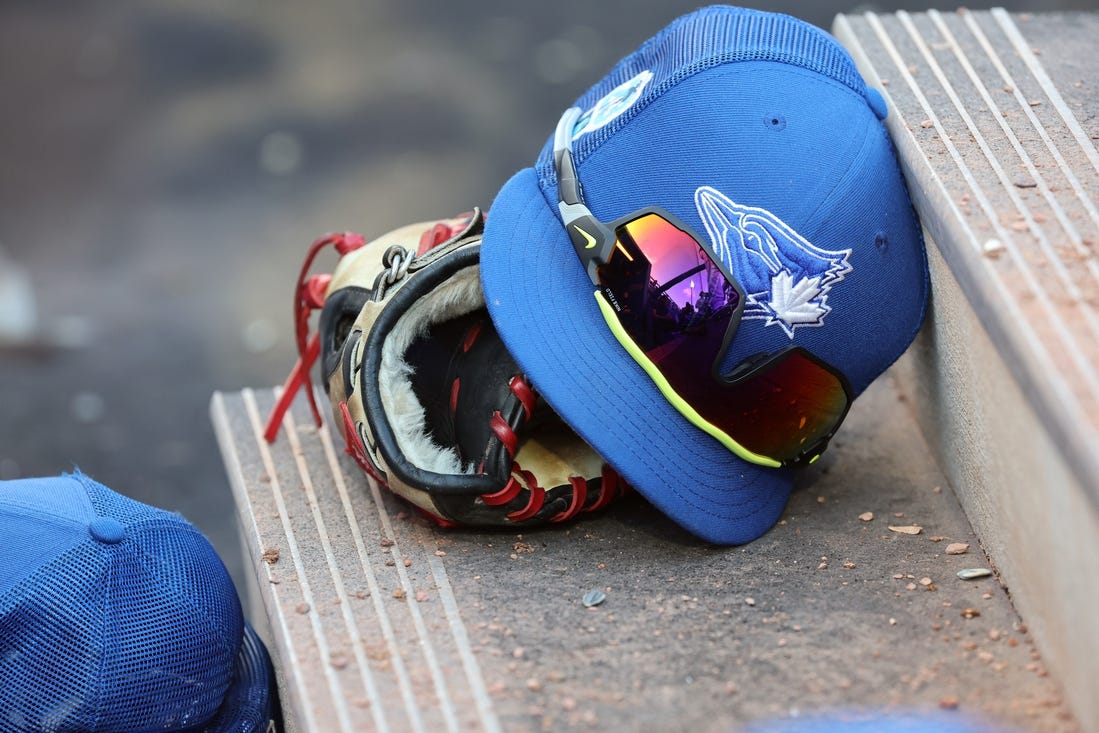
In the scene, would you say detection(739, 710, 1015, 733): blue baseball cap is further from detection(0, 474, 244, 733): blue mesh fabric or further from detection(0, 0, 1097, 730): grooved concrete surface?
detection(0, 474, 244, 733): blue mesh fabric

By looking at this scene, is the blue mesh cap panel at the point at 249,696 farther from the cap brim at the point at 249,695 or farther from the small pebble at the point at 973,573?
the small pebble at the point at 973,573

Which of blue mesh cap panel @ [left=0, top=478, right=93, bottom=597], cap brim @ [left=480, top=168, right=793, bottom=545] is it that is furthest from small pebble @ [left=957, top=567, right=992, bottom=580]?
blue mesh cap panel @ [left=0, top=478, right=93, bottom=597]

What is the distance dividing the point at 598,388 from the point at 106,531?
0.48 meters

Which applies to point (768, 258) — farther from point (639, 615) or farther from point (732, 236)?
point (639, 615)

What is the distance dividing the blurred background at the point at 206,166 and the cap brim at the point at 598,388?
3.53ft

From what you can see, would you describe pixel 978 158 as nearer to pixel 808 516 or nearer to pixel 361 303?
pixel 808 516

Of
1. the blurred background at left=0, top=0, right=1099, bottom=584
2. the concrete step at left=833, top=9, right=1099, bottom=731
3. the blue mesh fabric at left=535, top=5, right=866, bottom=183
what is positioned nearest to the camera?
the concrete step at left=833, top=9, right=1099, bottom=731

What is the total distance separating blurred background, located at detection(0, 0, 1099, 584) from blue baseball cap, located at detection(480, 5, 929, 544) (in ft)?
3.60

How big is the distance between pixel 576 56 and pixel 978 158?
2167 mm

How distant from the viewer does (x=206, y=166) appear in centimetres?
296

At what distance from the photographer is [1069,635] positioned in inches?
39.3

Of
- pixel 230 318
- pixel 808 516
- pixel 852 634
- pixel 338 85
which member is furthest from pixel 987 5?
pixel 852 634

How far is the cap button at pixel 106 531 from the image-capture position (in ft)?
3.86

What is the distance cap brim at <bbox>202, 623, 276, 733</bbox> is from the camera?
1267 millimetres
